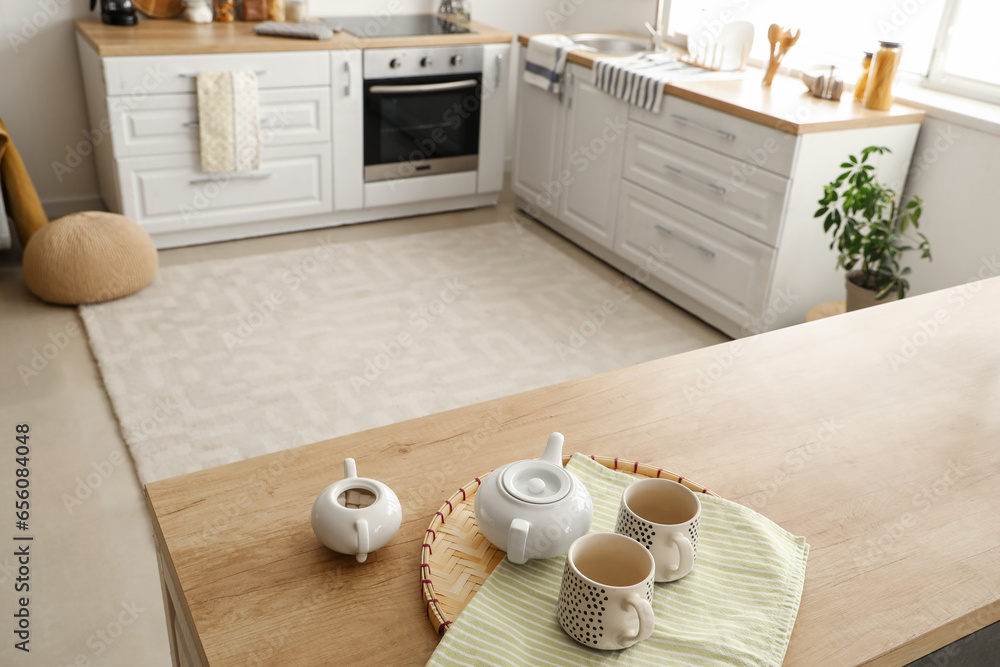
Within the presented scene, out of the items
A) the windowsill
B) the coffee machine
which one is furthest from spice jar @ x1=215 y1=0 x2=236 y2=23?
the windowsill

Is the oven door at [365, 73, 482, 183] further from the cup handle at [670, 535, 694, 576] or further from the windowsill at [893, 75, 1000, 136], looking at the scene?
the cup handle at [670, 535, 694, 576]

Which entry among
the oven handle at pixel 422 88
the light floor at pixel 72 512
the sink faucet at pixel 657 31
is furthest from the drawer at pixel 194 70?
the sink faucet at pixel 657 31

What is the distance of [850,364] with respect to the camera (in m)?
1.39

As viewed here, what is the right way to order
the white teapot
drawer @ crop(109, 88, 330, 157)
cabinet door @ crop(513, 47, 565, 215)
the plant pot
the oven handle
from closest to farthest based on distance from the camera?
the white teapot, the plant pot, drawer @ crop(109, 88, 330, 157), the oven handle, cabinet door @ crop(513, 47, 565, 215)

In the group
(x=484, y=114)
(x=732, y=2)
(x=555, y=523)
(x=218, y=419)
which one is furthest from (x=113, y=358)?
(x=732, y=2)

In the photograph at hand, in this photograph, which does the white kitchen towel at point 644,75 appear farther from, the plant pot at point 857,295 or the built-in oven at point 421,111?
the plant pot at point 857,295

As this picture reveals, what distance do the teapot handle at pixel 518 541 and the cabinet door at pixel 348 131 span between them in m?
3.31

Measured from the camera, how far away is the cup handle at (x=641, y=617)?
2.67ft

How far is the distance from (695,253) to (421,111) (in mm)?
1581

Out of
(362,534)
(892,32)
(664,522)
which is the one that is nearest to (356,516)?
(362,534)

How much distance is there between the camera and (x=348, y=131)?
3984mm

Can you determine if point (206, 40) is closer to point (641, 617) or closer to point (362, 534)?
point (362, 534)

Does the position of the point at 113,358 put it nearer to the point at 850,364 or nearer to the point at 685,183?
the point at 685,183

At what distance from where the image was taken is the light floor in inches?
74.7
